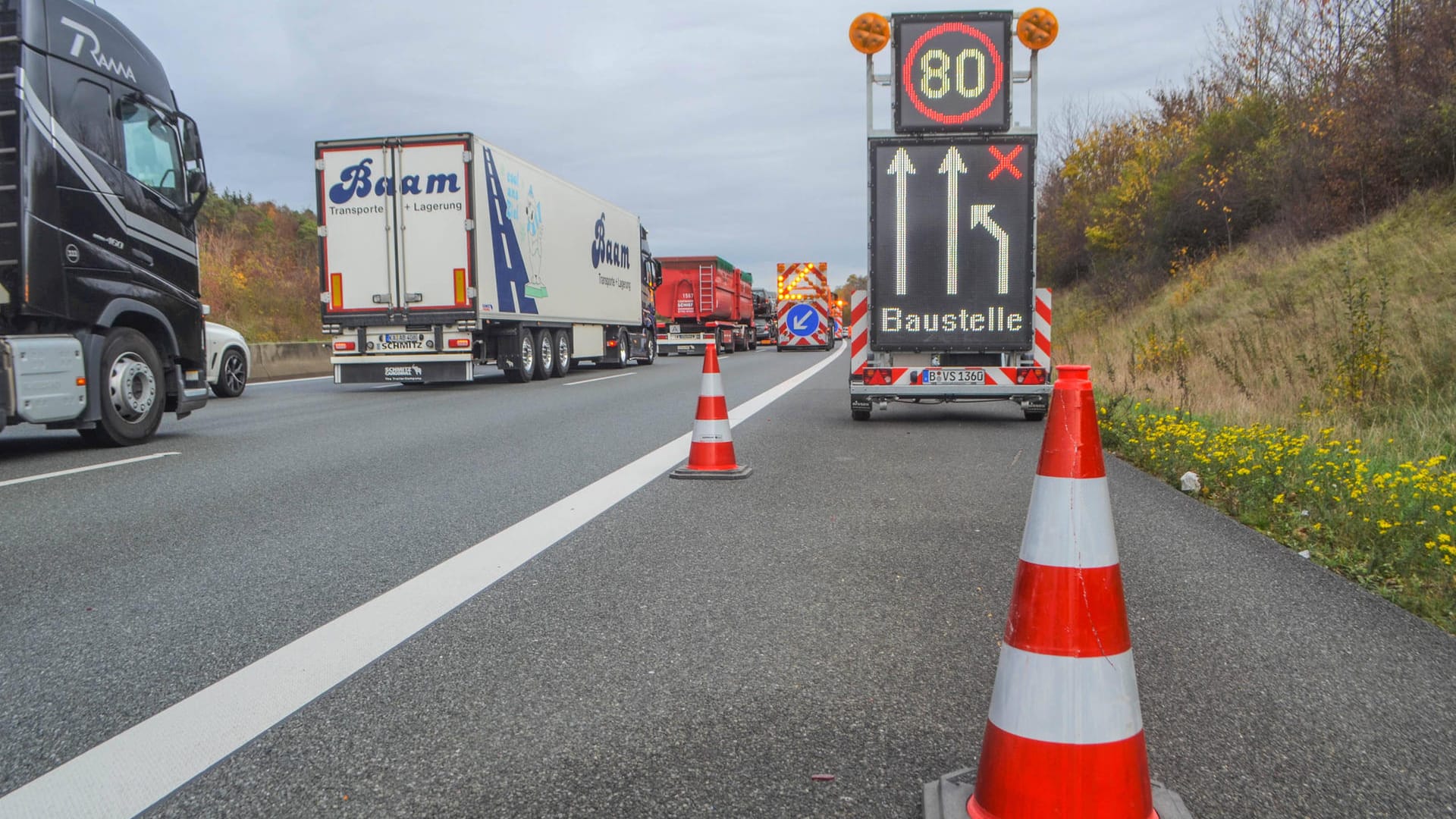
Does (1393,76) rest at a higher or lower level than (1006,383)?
higher

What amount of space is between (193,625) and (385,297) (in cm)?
1341

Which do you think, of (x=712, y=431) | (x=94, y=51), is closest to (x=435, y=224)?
(x=94, y=51)

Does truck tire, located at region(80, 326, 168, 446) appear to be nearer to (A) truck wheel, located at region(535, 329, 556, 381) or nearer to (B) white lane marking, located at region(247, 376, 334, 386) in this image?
(B) white lane marking, located at region(247, 376, 334, 386)

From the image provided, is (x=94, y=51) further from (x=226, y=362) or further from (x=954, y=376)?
(x=954, y=376)

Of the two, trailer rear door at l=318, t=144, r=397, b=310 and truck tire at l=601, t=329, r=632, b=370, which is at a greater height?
trailer rear door at l=318, t=144, r=397, b=310

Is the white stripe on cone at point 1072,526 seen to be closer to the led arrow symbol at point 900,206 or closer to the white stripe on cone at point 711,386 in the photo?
the white stripe on cone at point 711,386

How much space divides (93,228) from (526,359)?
1048 cm

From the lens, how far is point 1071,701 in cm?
205

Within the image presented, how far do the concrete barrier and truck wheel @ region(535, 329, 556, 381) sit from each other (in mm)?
4001

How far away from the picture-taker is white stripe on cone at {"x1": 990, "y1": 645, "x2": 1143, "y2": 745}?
2.04 metres

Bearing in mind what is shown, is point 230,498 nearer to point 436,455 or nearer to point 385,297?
point 436,455

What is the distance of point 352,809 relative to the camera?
7.52ft

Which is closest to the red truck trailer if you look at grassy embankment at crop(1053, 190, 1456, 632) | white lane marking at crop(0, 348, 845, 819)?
grassy embankment at crop(1053, 190, 1456, 632)

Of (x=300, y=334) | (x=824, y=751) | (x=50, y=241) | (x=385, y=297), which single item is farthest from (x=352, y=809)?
(x=300, y=334)
